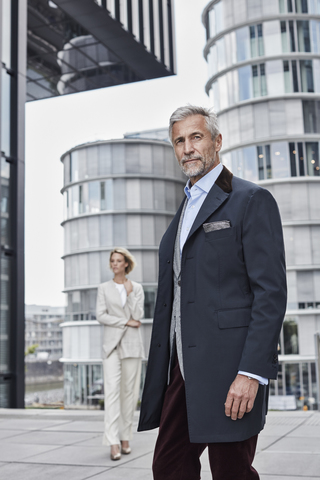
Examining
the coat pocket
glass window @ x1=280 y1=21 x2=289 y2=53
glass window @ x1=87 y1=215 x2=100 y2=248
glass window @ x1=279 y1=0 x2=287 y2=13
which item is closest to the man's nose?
the coat pocket

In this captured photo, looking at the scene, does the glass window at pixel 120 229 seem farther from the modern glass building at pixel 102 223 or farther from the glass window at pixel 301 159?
the glass window at pixel 301 159

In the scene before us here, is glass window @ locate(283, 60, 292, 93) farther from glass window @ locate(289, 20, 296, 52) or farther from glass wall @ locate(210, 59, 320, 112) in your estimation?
glass window @ locate(289, 20, 296, 52)

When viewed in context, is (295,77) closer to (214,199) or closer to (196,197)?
(196,197)

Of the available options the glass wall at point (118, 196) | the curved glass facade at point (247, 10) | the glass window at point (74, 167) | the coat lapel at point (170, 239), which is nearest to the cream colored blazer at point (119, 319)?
the coat lapel at point (170, 239)

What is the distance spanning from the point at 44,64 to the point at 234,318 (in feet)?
41.0

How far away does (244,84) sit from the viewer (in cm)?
3266

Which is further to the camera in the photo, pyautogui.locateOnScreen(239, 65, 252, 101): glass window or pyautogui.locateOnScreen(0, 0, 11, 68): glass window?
pyautogui.locateOnScreen(239, 65, 252, 101): glass window

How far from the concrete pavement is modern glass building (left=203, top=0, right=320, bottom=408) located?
25359 millimetres

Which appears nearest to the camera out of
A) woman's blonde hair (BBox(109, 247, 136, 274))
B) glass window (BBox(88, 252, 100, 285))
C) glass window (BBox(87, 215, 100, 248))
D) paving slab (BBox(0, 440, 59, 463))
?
paving slab (BBox(0, 440, 59, 463))

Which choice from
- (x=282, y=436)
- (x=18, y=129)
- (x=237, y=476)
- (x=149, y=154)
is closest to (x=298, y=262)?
(x=149, y=154)

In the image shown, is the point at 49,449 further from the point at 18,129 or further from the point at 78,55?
the point at 78,55

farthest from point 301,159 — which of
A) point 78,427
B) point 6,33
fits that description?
point 78,427

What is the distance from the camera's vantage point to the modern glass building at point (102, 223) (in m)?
40.8

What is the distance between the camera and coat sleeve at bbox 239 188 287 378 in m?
1.70
